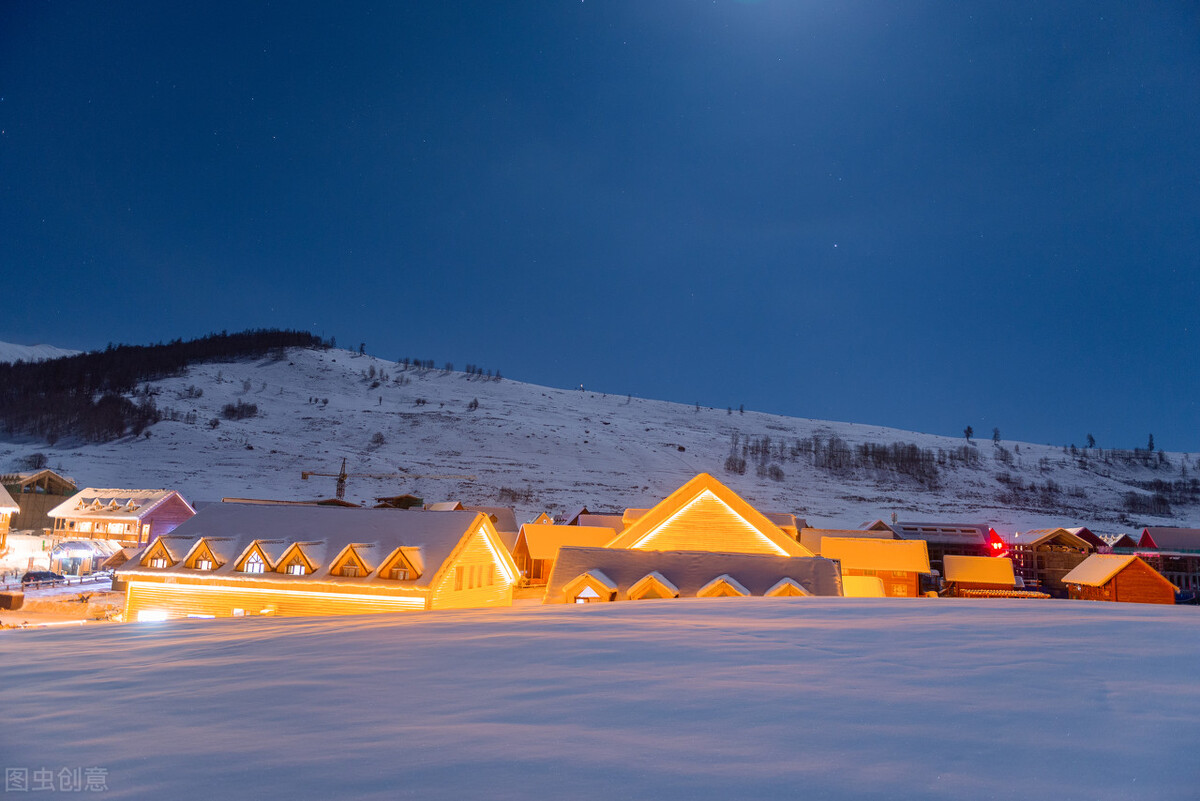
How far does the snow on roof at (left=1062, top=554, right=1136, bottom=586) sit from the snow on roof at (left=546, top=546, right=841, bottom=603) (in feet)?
77.0

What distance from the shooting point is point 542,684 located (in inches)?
157

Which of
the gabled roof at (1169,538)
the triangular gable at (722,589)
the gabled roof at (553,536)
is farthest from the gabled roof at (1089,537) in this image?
the triangular gable at (722,589)

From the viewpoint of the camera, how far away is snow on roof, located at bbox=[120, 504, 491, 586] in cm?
2206

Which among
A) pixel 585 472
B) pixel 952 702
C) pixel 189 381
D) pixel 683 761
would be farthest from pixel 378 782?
pixel 189 381

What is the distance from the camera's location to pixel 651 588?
43.1ft

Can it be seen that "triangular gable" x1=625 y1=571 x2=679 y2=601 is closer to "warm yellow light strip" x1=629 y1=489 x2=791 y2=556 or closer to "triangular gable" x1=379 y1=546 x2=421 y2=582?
"warm yellow light strip" x1=629 y1=489 x2=791 y2=556

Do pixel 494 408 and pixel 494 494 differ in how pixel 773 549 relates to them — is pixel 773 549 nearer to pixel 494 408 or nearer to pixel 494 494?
pixel 494 494

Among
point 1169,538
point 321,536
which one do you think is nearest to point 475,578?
point 321,536

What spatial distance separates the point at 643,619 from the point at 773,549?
11.1 m

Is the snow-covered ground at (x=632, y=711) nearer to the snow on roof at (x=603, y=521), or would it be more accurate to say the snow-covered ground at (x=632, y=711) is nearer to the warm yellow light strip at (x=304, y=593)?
the warm yellow light strip at (x=304, y=593)

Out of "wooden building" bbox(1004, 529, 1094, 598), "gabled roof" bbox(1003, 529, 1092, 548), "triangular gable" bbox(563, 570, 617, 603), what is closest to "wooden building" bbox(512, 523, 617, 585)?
"triangular gable" bbox(563, 570, 617, 603)

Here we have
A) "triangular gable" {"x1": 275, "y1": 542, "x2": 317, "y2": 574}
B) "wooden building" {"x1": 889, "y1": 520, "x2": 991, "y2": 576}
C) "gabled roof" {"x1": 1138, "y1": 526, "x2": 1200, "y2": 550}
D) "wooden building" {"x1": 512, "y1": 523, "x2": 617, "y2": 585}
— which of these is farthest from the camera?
"wooden building" {"x1": 889, "y1": 520, "x2": 991, "y2": 576}

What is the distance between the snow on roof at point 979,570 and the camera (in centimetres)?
3622

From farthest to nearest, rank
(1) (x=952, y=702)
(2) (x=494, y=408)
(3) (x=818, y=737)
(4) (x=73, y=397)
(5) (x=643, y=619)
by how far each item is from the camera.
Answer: (2) (x=494, y=408), (4) (x=73, y=397), (5) (x=643, y=619), (1) (x=952, y=702), (3) (x=818, y=737)
